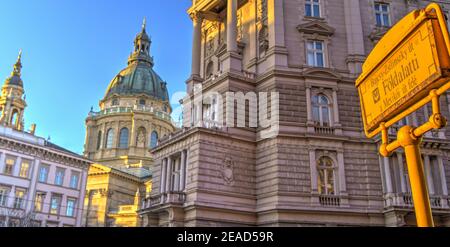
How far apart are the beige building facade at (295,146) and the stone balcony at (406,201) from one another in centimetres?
6

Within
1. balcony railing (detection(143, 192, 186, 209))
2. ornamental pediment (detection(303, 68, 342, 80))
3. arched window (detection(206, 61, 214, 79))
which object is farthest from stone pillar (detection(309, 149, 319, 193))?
arched window (detection(206, 61, 214, 79))

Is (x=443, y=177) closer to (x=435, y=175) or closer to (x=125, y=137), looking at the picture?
(x=435, y=175)

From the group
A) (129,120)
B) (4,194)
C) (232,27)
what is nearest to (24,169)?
(4,194)

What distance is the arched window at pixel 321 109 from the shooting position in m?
28.9

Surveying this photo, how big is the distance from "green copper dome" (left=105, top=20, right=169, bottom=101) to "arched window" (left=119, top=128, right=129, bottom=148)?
30.0ft

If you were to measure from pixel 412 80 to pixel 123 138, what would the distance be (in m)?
78.2

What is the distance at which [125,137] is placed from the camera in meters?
80.0

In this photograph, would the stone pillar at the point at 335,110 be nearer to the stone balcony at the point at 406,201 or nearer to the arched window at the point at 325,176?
the arched window at the point at 325,176

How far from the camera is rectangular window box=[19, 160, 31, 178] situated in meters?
50.1

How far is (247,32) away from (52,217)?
33.9 m

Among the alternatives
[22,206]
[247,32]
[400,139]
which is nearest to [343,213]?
[247,32]

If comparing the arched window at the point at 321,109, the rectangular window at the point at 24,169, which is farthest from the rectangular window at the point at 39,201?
Answer: the arched window at the point at 321,109
